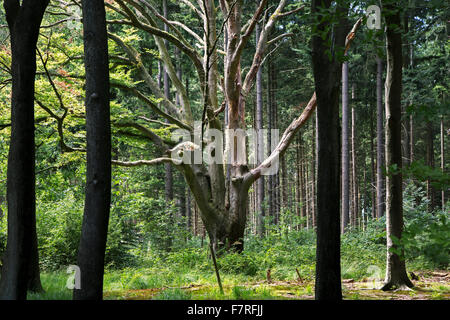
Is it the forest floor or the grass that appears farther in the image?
the grass

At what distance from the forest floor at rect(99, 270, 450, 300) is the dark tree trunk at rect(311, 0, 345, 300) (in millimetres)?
1645

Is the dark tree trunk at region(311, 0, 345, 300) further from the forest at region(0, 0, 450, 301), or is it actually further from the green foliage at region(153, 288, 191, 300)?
the green foliage at region(153, 288, 191, 300)

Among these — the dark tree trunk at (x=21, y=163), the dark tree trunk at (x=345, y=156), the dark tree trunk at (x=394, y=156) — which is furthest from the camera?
the dark tree trunk at (x=345, y=156)

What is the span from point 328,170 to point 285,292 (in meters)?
2.94

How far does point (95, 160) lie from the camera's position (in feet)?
14.4

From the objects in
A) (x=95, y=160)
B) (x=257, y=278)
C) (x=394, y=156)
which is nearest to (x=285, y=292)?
(x=257, y=278)

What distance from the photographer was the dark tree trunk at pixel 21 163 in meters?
5.01

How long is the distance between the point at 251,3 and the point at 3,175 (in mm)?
13905

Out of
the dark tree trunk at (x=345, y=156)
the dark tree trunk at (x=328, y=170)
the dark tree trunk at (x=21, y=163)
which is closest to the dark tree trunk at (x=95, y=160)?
the dark tree trunk at (x=21, y=163)

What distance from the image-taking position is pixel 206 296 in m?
6.21

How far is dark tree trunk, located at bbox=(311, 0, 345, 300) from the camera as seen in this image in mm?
4625

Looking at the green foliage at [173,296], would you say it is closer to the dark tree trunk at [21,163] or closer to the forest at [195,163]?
the forest at [195,163]

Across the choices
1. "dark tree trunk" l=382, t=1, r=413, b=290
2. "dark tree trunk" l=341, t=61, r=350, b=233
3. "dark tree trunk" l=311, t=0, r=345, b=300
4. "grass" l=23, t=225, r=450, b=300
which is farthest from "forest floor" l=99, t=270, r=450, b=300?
"dark tree trunk" l=341, t=61, r=350, b=233

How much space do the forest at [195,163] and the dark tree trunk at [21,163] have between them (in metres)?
0.02
